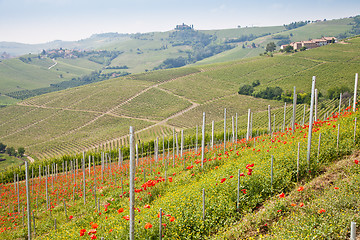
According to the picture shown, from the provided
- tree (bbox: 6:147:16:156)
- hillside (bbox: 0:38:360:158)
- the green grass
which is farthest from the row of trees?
hillside (bbox: 0:38:360:158)

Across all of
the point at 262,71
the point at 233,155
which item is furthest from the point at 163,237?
the point at 262,71

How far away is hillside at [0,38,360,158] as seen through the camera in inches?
2457

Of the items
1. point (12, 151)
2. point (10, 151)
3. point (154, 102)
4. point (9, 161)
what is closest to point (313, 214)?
point (9, 161)

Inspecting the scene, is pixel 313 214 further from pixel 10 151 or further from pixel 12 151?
pixel 10 151

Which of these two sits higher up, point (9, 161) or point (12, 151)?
point (12, 151)

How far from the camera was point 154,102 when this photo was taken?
82.1 m

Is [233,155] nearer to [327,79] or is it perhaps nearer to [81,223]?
[81,223]

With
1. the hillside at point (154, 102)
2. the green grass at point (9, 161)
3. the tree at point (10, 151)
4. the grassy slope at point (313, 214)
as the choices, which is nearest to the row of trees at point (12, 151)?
the tree at point (10, 151)

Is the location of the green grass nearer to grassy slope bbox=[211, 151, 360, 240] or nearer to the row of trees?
the row of trees

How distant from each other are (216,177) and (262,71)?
91.0 meters

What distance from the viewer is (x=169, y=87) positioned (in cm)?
9312

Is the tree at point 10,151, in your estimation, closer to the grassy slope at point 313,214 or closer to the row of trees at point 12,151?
the row of trees at point 12,151

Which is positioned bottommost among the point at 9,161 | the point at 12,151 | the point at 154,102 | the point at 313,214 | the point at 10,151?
the point at 9,161

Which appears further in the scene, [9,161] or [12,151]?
[12,151]
